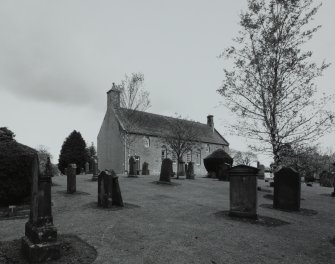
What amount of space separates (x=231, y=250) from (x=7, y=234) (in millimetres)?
5045

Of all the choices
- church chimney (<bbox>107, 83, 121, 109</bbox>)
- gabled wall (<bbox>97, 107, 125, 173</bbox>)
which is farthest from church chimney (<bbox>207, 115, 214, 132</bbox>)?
gabled wall (<bbox>97, 107, 125, 173</bbox>)

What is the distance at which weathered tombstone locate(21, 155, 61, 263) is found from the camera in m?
5.25

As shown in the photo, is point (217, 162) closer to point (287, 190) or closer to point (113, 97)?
point (287, 190)

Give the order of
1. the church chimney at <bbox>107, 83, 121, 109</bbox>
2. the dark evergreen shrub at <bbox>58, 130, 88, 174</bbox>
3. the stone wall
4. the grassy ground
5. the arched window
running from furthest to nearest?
the church chimney at <bbox>107, 83, 121, 109</bbox>
the arched window
the stone wall
the dark evergreen shrub at <bbox>58, 130, 88, 174</bbox>
the grassy ground

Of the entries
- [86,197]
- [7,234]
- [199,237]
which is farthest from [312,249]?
[86,197]

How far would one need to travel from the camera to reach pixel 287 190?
11.8 meters

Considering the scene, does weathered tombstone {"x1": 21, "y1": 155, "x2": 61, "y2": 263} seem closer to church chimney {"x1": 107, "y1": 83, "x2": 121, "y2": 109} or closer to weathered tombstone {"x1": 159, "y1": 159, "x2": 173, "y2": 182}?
weathered tombstone {"x1": 159, "y1": 159, "x2": 173, "y2": 182}

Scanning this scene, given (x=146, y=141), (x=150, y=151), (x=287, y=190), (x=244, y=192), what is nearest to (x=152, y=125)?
(x=146, y=141)

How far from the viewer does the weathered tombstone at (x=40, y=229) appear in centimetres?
525

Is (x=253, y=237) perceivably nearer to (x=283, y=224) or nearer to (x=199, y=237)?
(x=199, y=237)

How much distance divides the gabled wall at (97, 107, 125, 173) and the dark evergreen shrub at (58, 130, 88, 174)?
366cm

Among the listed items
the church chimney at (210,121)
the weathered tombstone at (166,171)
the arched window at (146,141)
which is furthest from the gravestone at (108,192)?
the church chimney at (210,121)

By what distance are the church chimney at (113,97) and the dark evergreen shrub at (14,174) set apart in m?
31.4

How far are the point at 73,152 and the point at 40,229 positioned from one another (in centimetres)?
3393
